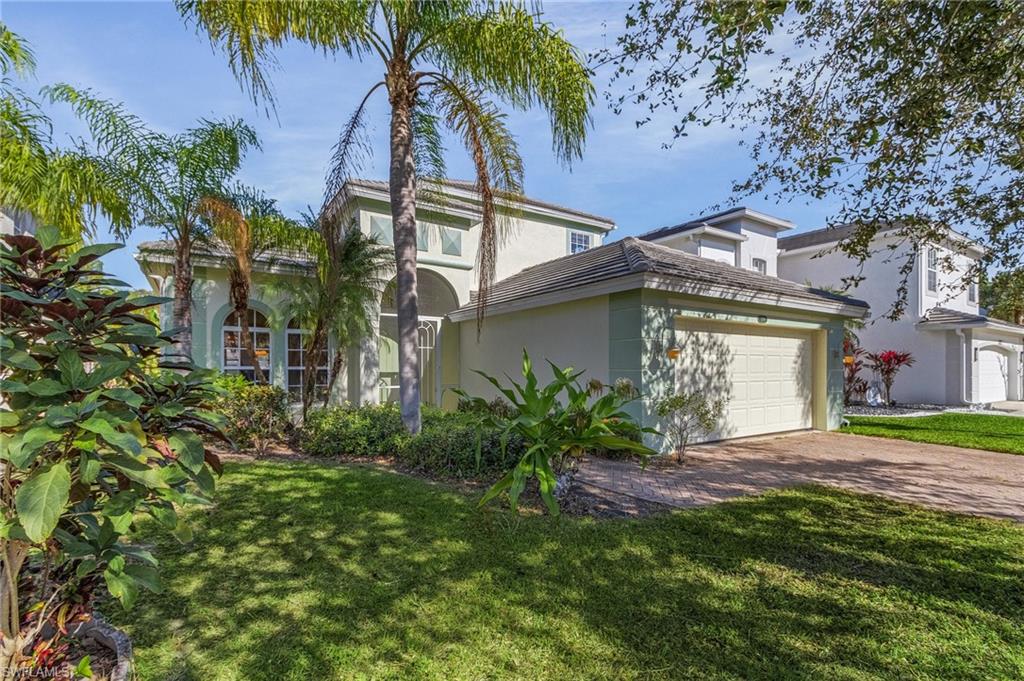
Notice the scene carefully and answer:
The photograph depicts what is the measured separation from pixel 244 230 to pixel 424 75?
4960 millimetres

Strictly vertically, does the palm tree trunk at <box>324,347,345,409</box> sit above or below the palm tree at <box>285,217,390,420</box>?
below

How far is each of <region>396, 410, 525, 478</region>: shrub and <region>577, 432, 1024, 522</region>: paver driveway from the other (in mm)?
1260

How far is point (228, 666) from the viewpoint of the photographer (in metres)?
2.88

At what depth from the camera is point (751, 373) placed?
11.0 meters

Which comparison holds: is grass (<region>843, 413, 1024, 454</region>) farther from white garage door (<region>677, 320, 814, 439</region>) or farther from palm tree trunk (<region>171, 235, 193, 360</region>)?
palm tree trunk (<region>171, 235, 193, 360</region>)

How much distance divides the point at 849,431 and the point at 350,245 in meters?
13.7

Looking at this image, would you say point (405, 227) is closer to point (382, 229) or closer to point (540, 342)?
point (540, 342)

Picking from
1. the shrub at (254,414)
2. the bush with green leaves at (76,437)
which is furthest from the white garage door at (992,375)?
the bush with green leaves at (76,437)

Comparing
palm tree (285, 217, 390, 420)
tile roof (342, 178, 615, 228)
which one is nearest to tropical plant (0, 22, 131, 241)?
palm tree (285, 217, 390, 420)

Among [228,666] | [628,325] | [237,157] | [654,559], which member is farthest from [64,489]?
[237,157]

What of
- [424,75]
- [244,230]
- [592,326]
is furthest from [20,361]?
[592,326]

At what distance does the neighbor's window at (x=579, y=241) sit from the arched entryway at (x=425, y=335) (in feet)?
21.9

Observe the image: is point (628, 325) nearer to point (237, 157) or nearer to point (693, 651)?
point (693, 651)

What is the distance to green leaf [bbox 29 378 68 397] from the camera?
1958 millimetres
